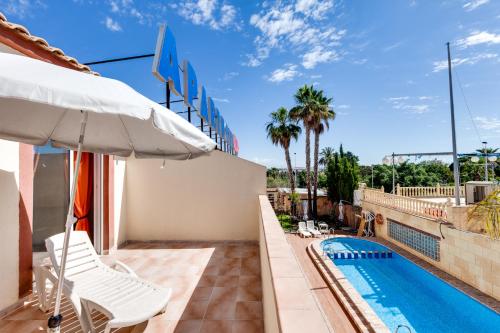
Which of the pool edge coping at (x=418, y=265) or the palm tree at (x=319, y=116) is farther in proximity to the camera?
the palm tree at (x=319, y=116)

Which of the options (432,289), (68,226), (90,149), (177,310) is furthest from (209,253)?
(432,289)

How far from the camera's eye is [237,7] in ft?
30.1

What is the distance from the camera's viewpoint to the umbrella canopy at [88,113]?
1.47 metres

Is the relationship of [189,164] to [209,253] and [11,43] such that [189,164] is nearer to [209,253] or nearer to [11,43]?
[209,253]

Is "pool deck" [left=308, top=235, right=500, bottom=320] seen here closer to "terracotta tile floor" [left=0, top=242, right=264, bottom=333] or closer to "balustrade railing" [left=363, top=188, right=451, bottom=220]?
"balustrade railing" [left=363, top=188, right=451, bottom=220]

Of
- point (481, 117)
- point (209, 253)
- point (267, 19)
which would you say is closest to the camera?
point (209, 253)

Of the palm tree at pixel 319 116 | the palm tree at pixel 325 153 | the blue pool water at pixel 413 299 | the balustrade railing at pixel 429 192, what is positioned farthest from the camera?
the palm tree at pixel 325 153

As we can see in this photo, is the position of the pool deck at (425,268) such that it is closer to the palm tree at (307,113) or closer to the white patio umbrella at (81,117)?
the white patio umbrella at (81,117)

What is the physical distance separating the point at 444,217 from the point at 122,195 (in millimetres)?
13777

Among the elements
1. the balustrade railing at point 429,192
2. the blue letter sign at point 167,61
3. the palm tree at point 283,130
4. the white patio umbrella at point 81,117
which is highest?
the palm tree at point 283,130

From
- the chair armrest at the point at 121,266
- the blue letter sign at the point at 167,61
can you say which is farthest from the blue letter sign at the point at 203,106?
the chair armrest at the point at 121,266

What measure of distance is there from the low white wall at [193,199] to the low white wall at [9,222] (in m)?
3.58

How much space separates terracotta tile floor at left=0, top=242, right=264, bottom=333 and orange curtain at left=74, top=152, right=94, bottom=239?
1188 millimetres

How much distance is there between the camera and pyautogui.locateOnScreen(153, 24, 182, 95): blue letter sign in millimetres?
5570
